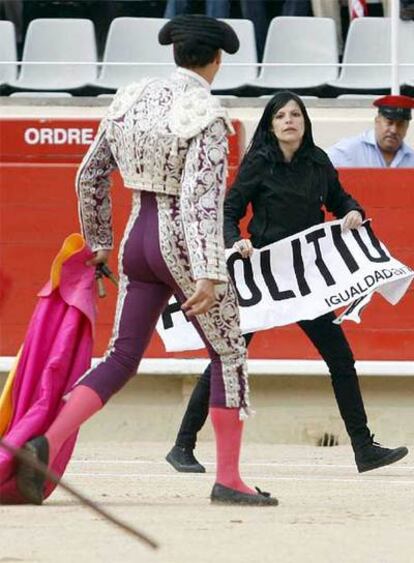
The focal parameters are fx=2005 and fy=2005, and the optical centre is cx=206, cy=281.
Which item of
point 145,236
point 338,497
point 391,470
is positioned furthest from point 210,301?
point 391,470

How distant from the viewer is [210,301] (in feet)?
18.2

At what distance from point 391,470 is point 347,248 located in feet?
2.88

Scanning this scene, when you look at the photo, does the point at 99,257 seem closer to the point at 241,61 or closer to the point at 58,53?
the point at 241,61

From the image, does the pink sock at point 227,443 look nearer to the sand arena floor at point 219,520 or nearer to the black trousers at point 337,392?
the sand arena floor at point 219,520

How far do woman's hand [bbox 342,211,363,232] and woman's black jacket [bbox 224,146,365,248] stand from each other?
16 centimetres

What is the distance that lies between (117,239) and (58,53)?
235cm

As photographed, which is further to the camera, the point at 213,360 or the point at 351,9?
the point at 351,9

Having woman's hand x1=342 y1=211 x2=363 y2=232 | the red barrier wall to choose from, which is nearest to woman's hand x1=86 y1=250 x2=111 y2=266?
woman's hand x1=342 y1=211 x2=363 y2=232

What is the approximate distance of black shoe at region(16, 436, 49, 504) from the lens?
5.64 meters

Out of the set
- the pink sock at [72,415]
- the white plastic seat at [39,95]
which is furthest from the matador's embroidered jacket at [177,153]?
the white plastic seat at [39,95]

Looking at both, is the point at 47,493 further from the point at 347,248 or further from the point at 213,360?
the point at 347,248

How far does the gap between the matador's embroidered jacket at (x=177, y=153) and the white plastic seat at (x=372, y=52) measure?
16.3ft

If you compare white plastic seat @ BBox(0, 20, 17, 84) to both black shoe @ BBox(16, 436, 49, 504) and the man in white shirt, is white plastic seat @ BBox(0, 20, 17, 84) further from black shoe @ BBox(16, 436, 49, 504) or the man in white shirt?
black shoe @ BBox(16, 436, 49, 504)

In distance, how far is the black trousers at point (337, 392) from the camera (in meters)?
7.23
